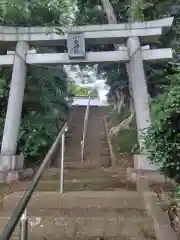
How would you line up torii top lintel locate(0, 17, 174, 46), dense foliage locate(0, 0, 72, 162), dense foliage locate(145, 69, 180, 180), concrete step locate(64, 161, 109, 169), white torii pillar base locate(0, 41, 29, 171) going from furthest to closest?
concrete step locate(64, 161, 109, 169), dense foliage locate(0, 0, 72, 162), torii top lintel locate(0, 17, 174, 46), white torii pillar base locate(0, 41, 29, 171), dense foliage locate(145, 69, 180, 180)

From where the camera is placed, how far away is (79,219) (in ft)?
10.7

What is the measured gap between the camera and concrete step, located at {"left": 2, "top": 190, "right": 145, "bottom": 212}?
371 centimetres

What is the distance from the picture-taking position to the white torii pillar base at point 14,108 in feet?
20.6

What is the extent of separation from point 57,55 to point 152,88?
3272 mm

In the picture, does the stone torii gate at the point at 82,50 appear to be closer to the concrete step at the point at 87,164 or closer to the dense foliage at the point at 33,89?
the dense foliage at the point at 33,89

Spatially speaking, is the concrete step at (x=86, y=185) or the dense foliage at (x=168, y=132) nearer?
the dense foliage at (x=168, y=132)

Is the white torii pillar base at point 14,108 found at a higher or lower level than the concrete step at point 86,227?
higher

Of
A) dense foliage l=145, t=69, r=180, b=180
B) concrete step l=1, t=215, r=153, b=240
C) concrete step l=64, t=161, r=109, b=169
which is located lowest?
concrete step l=1, t=215, r=153, b=240

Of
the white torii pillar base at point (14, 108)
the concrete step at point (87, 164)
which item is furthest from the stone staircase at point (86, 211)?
the concrete step at point (87, 164)

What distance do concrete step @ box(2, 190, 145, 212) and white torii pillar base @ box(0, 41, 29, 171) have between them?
216cm

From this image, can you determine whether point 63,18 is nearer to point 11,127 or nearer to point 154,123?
point 11,127

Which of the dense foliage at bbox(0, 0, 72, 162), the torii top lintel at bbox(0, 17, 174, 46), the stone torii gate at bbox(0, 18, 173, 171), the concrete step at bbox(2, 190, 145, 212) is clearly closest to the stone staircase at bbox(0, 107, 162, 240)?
the concrete step at bbox(2, 190, 145, 212)

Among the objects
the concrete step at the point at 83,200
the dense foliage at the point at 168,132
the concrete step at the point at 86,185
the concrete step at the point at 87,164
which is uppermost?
the dense foliage at the point at 168,132

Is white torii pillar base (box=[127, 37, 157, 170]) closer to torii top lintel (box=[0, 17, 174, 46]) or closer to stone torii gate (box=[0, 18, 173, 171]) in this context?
stone torii gate (box=[0, 18, 173, 171])
